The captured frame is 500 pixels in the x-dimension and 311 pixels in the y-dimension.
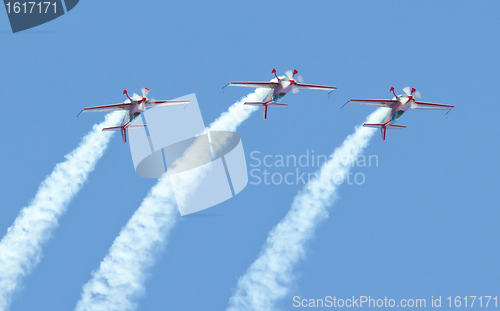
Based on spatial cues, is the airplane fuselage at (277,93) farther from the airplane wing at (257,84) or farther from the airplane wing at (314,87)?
the airplane wing at (314,87)

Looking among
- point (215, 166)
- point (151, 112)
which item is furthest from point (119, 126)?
point (215, 166)

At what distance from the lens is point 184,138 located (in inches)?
3871

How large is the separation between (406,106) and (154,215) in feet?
104

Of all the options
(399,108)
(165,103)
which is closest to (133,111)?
(165,103)

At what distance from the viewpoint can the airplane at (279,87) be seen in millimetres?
94688

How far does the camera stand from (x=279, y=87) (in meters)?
95.2

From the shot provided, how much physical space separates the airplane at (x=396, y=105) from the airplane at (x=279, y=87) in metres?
4.67

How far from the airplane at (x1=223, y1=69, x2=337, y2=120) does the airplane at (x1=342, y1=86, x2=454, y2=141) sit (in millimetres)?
4669

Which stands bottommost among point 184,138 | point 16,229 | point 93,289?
point 93,289

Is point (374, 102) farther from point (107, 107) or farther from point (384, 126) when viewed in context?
point (107, 107)

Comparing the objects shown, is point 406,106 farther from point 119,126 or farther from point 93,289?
point 93,289

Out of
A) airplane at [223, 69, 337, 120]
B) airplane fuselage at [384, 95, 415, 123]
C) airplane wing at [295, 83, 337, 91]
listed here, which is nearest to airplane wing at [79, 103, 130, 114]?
airplane at [223, 69, 337, 120]

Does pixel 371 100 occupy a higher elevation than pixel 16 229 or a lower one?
higher

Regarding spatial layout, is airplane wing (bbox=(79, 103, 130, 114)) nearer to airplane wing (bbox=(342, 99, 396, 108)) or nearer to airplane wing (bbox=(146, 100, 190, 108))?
airplane wing (bbox=(146, 100, 190, 108))
